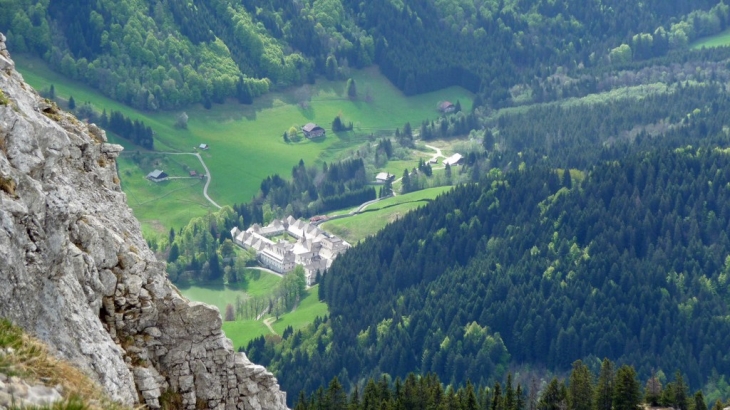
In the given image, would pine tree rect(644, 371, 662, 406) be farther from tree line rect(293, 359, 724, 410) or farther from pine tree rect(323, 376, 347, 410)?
pine tree rect(323, 376, 347, 410)

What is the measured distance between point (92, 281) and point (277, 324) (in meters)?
152

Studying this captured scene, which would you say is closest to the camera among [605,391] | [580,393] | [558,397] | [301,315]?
[605,391]

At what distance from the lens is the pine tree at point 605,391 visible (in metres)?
102

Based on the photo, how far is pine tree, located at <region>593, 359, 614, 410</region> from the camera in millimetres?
101500

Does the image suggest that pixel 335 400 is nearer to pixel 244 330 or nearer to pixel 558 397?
pixel 558 397

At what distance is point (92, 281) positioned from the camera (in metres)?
38.1

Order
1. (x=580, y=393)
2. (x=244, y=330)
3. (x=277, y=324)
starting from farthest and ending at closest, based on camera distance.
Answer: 1. (x=277, y=324)
2. (x=244, y=330)
3. (x=580, y=393)

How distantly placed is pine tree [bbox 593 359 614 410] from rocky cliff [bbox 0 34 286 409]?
195 ft

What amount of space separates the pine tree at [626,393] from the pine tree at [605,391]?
81cm

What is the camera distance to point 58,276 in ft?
118

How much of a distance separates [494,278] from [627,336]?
74.9ft

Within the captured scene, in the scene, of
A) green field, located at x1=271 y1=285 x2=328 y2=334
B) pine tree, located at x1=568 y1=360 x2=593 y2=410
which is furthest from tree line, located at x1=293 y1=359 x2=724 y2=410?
green field, located at x1=271 y1=285 x2=328 y2=334

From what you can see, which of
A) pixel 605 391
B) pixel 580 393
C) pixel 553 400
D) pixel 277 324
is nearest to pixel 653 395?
pixel 605 391

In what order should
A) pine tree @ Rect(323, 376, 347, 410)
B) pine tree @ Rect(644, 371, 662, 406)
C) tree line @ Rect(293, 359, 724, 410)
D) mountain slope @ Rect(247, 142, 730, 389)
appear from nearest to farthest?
tree line @ Rect(293, 359, 724, 410), pine tree @ Rect(644, 371, 662, 406), pine tree @ Rect(323, 376, 347, 410), mountain slope @ Rect(247, 142, 730, 389)
